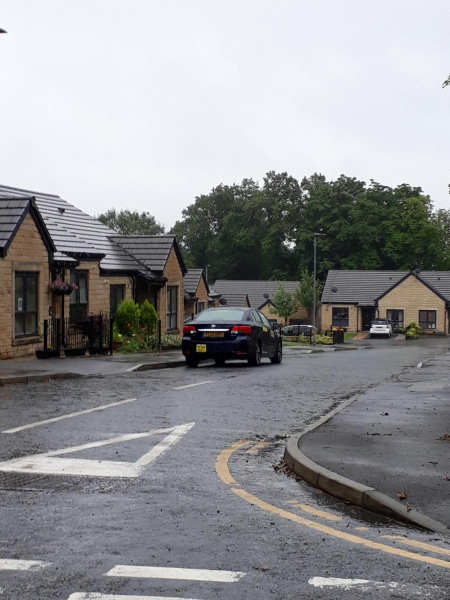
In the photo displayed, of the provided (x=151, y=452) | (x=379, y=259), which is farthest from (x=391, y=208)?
(x=151, y=452)

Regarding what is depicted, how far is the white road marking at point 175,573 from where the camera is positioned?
5.01m

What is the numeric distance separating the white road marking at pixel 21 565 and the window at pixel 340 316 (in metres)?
79.2

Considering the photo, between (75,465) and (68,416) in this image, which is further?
(68,416)

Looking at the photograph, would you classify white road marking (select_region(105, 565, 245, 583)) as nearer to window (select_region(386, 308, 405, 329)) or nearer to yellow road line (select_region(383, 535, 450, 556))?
yellow road line (select_region(383, 535, 450, 556))

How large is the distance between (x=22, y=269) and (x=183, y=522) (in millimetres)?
16864

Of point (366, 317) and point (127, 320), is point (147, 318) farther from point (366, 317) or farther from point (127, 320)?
point (366, 317)

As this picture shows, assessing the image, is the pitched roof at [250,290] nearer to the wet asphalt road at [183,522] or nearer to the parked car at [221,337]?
the parked car at [221,337]

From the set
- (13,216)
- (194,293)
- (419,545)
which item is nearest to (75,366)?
(13,216)

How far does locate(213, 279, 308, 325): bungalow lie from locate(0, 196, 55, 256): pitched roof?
6286 cm

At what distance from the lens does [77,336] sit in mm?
24797

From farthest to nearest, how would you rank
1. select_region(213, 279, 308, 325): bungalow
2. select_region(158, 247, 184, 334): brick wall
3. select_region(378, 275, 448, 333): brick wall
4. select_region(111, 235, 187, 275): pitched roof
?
select_region(213, 279, 308, 325): bungalow
select_region(378, 275, 448, 333): brick wall
select_region(158, 247, 184, 334): brick wall
select_region(111, 235, 187, 275): pitched roof

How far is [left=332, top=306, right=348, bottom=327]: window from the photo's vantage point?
274 ft

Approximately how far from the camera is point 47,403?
515 inches

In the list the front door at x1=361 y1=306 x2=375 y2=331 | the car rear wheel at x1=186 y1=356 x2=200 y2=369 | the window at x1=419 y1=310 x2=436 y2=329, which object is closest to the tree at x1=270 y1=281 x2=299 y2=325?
the front door at x1=361 y1=306 x2=375 y2=331
